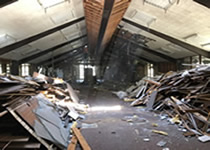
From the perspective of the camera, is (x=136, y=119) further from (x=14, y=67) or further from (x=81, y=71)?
(x=81, y=71)

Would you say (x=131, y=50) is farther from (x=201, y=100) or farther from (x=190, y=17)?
(x=201, y=100)

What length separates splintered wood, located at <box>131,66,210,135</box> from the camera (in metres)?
3.51

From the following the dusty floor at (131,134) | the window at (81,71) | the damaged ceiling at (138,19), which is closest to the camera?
the dusty floor at (131,134)

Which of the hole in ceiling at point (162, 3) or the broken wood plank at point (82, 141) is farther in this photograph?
the hole in ceiling at point (162, 3)

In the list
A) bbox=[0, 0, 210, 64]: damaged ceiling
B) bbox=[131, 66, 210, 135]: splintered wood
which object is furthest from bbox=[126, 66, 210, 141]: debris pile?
bbox=[0, 0, 210, 64]: damaged ceiling

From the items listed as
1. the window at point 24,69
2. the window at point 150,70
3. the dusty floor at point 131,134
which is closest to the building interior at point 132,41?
the dusty floor at point 131,134

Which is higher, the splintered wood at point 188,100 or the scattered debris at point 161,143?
the splintered wood at point 188,100

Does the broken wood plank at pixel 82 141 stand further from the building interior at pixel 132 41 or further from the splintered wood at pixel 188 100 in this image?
the splintered wood at pixel 188 100

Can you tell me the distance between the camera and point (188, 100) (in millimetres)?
4500

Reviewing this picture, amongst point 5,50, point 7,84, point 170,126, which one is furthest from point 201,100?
point 5,50

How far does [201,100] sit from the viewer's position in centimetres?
416

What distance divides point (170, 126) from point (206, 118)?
0.79 metres

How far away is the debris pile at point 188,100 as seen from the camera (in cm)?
346

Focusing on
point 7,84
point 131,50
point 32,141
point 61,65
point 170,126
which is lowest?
point 170,126
